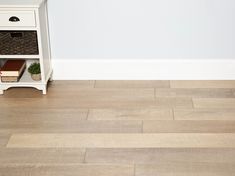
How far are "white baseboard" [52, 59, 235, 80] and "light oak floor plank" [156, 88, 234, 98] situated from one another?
178mm

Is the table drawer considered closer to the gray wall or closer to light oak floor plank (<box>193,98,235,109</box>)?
the gray wall

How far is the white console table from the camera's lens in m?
2.53

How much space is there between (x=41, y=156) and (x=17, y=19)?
929mm

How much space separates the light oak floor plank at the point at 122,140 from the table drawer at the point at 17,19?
0.72 m

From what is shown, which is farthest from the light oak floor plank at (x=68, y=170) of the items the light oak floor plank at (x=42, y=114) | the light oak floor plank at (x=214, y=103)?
the light oak floor plank at (x=214, y=103)

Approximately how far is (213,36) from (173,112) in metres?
0.68

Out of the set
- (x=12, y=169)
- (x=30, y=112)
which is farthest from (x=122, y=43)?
(x=12, y=169)

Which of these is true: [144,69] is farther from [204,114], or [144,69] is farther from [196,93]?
[204,114]

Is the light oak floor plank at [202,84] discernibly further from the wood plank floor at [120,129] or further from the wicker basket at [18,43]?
the wicker basket at [18,43]

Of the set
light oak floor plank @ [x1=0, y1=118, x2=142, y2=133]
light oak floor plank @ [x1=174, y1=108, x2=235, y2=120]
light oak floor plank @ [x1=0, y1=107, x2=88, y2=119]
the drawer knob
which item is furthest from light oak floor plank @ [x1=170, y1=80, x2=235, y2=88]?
the drawer knob

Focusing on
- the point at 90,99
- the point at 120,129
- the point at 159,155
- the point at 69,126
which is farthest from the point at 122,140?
the point at 90,99

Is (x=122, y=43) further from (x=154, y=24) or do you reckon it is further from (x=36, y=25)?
(x=36, y=25)

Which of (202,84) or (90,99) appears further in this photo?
(202,84)

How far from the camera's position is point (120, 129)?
2.34 metres
